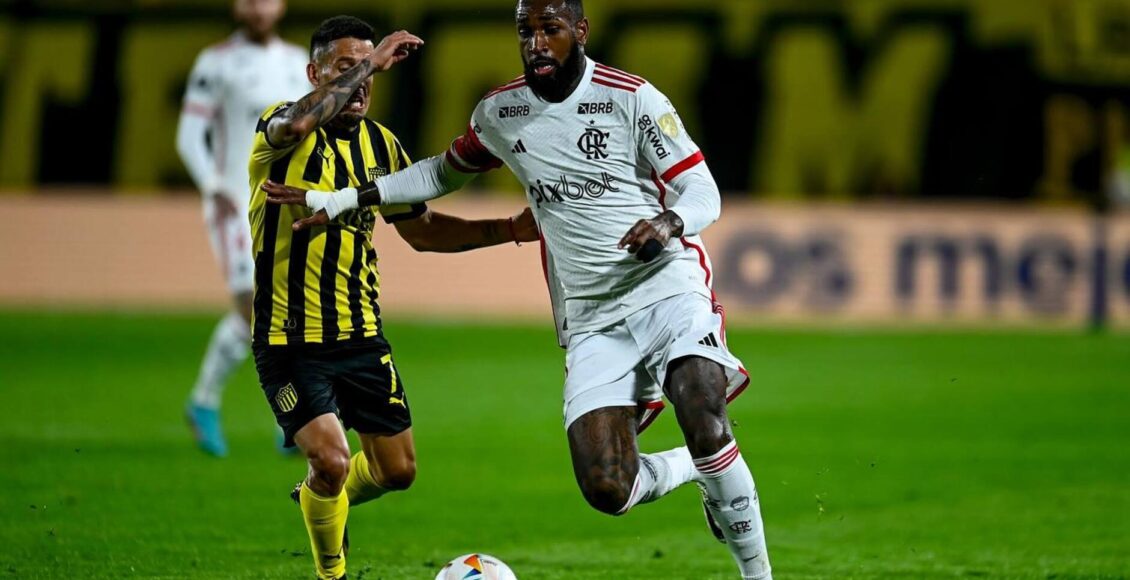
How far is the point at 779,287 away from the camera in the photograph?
62.4ft

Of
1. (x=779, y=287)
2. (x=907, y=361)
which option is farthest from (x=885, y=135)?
(x=907, y=361)

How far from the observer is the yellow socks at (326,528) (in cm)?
559

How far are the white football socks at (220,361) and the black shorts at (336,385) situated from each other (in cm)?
385

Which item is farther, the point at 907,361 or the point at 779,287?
the point at 779,287

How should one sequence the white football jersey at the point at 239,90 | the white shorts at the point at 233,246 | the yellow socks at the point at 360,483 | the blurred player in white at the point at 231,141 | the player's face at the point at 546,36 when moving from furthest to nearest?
the white football jersey at the point at 239,90
the blurred player in white at the point at 231,141
the white shorts at the point at 233,246
the yellow socks at the point at 360,483
the player's face at the point at 546,36

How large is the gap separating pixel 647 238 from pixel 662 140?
1.86 ft

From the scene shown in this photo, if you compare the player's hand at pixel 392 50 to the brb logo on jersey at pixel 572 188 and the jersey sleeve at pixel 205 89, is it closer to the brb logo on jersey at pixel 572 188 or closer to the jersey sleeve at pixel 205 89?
the brb logo on jersey at pixel 572 188

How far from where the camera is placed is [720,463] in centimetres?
522

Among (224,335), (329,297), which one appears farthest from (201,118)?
(329,297)

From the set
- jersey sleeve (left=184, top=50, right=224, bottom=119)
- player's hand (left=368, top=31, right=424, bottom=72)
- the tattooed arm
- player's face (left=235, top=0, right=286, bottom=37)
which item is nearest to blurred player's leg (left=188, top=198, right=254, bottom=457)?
jersey sleeve (left=184, top=50, right=224, bottom=119)

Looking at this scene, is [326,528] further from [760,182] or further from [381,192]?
[760,182]

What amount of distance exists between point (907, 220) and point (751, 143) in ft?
7.17

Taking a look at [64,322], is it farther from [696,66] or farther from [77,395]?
[696,66]

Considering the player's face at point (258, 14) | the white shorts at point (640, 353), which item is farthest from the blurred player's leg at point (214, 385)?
the white shorts at point (640, 353)
